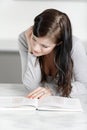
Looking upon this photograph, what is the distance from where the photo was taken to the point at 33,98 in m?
1.49

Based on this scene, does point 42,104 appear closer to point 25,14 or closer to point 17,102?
point 17,102

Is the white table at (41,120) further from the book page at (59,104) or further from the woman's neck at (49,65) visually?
the woman's neck at (49,65)

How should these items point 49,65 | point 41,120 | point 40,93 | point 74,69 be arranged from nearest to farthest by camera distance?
point 41,120 < point 40,93 < point 74,69 < point 49,65

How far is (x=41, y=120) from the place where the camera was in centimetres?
129

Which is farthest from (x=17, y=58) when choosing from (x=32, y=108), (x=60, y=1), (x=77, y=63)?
(x=32, y=108)

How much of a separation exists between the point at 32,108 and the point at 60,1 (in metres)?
1.25

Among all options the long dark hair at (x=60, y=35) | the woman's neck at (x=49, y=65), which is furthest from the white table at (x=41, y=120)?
the woman's neck at (x=49, y=65)

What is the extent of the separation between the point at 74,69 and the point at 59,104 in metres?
0.30

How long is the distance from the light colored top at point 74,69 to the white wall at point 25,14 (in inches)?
24.8

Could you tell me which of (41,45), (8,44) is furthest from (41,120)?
(8,44)

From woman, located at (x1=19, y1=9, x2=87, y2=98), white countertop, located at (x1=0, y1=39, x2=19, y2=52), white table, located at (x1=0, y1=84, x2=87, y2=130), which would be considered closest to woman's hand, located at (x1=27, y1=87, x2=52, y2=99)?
woman, located at (x1=19, y1=9, x2=87, y2=98)

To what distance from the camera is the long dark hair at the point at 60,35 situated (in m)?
1.48

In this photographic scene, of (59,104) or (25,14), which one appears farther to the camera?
(25,14)

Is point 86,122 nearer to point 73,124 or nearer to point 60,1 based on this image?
point 73,124
